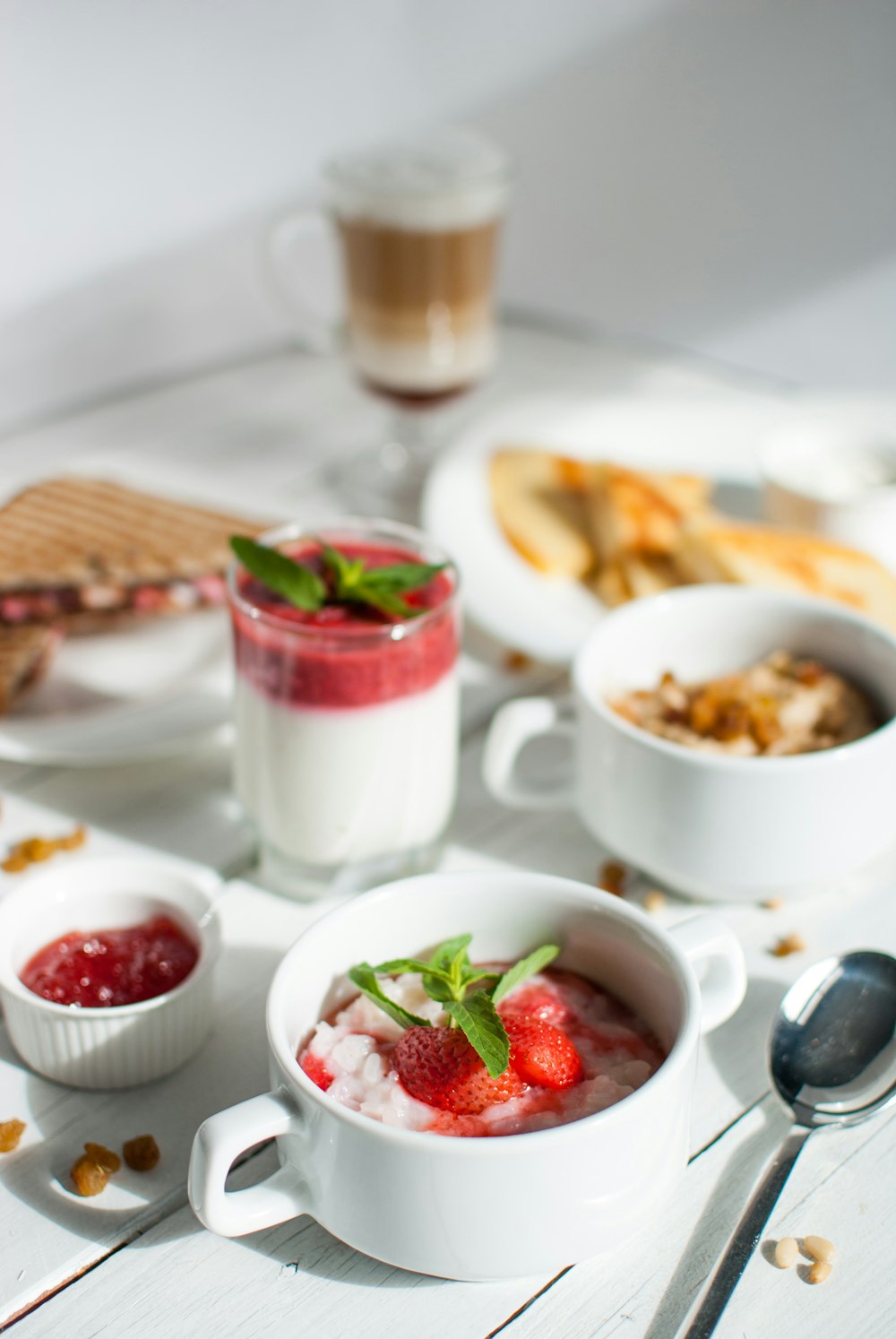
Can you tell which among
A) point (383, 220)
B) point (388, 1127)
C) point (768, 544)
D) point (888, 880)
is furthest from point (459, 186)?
point (388, 1127)

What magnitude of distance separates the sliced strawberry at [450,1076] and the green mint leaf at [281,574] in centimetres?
46

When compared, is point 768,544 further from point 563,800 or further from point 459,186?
point 459,186

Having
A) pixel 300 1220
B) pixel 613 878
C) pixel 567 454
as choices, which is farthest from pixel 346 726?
pixel 567 454

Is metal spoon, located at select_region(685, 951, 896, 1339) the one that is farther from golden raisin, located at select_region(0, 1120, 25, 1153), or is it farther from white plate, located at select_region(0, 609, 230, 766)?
white plate, located at select_region(0, 609, 230, 766)

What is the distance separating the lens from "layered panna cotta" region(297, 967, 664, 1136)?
0.98 metres

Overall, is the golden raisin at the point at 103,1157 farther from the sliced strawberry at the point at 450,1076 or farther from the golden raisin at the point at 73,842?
the golden raisin at the point at 73,842

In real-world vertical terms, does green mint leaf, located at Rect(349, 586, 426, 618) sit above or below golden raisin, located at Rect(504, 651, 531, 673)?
above

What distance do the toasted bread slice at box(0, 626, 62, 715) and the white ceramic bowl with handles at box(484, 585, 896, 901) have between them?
0.65 metres

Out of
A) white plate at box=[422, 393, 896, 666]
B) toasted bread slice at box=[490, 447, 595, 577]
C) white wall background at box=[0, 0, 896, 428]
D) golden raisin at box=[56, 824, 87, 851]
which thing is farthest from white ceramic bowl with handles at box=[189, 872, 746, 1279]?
white wall background at box=[0, 0, 896, 428]

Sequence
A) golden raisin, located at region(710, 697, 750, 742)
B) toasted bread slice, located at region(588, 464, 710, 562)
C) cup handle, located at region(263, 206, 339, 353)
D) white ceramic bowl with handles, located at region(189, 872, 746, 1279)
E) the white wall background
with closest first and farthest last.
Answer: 1. white ceramic bowl with handles, located at region(189, 872, 746, 1279)
2. golden raisin, located at region(710, 697, 750, 742)
3. toasted bread slice, located at region(588, 464, 710, 562)
4. cup handle, located at region(263, 206, 339, 353)
5. the white wall background

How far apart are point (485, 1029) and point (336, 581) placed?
0.53m

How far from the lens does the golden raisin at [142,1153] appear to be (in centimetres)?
110

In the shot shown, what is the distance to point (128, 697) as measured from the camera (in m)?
1.76

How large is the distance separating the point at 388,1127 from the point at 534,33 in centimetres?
293
